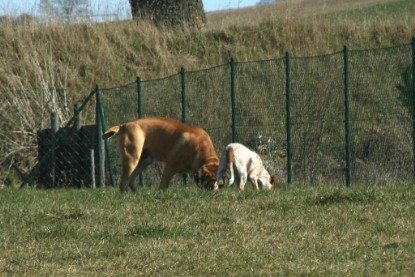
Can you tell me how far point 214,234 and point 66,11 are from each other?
834 inches

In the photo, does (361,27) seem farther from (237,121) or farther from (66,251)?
(66,251)

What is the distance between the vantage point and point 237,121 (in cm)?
2008

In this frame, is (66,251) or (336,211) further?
(336,211)

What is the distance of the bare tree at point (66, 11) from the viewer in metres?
30.0

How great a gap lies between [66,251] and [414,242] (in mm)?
3113

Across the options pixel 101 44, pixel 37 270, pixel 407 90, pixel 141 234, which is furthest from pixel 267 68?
pixel 37 270

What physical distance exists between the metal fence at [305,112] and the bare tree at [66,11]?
350 inches

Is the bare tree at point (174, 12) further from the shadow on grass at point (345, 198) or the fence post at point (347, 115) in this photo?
the shadow on grass at point (345, 198)

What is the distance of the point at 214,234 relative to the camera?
36.9 ft

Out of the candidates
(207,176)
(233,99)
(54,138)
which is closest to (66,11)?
(54,138)

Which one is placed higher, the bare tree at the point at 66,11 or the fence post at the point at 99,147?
the bare tree at the point at 66,11

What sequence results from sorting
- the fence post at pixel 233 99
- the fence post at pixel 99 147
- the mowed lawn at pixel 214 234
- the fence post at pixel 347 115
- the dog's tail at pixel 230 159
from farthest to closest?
1. the fence post at pixel 99 147
2. the fence post at pixel 233 99
3. the fence post at pixel 347 115
4. the dog's tail at pixel 230 159
5. the mowed lawn at pixel 214 234

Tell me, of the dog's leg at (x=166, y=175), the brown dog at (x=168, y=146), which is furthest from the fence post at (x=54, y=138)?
the dog's leg at (x=166, y=175)

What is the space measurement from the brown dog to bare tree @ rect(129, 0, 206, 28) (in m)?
13.0
